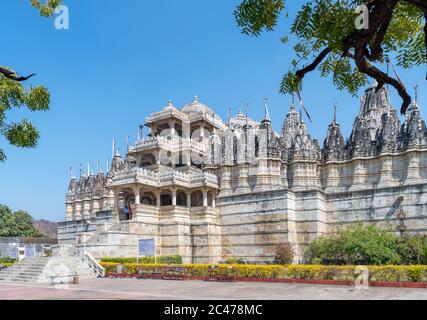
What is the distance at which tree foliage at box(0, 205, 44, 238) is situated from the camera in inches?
2227

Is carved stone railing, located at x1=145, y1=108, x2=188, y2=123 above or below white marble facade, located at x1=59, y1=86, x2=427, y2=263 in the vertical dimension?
above

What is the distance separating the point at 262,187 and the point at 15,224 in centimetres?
4018

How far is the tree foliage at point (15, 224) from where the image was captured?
5656 cm

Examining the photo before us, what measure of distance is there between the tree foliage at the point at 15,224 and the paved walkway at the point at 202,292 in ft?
133

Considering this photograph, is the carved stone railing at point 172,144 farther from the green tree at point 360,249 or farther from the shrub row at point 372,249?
the shrub row at point 372,249

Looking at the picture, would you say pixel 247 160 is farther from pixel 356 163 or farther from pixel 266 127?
pixel 356 163

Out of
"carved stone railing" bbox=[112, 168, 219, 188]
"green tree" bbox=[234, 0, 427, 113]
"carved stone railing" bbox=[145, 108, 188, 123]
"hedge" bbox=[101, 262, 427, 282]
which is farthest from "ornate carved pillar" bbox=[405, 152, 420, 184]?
"green tree" bbox=[234, 0, 427, 113]

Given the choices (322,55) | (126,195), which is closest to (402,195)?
(126,195)

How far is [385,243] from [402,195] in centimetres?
743

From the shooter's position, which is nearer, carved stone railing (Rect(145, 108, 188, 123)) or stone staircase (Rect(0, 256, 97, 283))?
stone staircase (Rect(0, 256, 97, 283))

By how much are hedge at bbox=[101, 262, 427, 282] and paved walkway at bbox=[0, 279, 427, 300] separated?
103 cm

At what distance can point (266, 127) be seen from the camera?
36.1m

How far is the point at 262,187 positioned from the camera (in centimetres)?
3400

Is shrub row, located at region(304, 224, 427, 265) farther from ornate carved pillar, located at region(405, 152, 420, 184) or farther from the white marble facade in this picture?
ornate carved pillar, located at region(405, 152, 420, 184)
